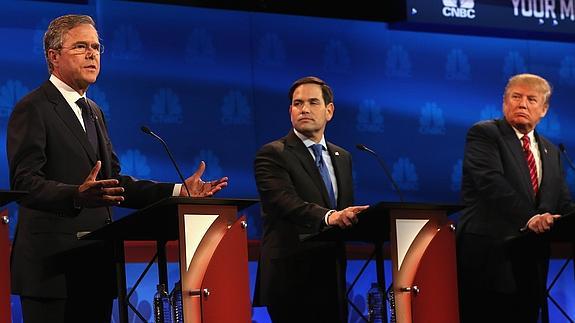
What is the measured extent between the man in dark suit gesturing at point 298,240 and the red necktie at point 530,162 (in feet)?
3.58

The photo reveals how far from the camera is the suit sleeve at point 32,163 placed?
3.95 m

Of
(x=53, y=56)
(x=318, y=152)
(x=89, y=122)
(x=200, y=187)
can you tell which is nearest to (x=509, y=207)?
(x=318, y=152)

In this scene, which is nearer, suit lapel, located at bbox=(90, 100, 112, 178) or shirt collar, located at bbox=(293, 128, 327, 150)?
suit lapel, located at bbox=(90, 100, 112, 178)

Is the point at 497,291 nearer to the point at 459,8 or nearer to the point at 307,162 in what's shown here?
the point at 307,162

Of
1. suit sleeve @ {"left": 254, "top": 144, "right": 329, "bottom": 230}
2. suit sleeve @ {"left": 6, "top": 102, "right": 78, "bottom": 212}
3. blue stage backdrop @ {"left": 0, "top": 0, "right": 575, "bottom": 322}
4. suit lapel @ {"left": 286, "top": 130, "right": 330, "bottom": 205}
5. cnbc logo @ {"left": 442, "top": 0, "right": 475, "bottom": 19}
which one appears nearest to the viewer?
suit sleeve @ {"left": 6, "top": 102, "right": 78, "bottom": 212}

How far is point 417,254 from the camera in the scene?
4.88 meters

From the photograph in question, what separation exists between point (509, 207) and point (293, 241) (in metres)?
1.22

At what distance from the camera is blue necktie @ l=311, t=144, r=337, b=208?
5441 millimetres

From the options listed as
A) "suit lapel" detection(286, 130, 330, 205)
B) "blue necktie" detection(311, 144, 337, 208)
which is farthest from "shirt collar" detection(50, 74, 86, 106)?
"blue necktie" detection(311, 144, 337, 208)

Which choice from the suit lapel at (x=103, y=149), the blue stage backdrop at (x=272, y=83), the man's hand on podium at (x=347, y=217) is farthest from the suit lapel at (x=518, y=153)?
the suit lapel at (x=103, y=149)

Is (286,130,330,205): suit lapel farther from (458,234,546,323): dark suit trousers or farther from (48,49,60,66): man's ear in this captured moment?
(48,49,60,66): man's ear

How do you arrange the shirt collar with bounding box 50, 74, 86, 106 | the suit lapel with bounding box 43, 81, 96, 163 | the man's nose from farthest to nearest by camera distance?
the man's nose < the shirt collar with bounding box 50, 74, 86, 106 < the suit lapel with bounding box 43, 81, 96, 163

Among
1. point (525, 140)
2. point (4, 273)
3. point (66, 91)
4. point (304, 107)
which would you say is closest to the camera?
point (4, 273)

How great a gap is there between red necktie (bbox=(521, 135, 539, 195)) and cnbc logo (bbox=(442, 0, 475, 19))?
75.9 inches
